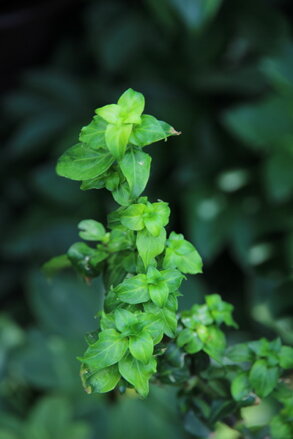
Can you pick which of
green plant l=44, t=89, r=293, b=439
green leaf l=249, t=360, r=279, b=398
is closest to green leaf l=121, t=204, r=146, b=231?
green plant l=44, t=89, r=293, b=439

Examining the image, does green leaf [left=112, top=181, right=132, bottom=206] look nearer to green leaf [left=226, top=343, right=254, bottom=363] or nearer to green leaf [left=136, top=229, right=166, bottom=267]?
green leaf [left=136, top=229, right=166, bottom=267]

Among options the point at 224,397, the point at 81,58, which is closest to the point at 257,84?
the point at 81,58

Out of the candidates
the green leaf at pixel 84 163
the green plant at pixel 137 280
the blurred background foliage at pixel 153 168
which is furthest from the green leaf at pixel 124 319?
the blurred background foliage at pixel 153 168

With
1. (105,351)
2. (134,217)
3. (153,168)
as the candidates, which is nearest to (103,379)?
(105,351)

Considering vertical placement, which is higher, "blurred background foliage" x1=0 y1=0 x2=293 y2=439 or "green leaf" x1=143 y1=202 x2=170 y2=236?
"green leaf" x1=143 y1=202 x2=170 y2=236

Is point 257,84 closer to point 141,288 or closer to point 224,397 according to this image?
point 224,397
